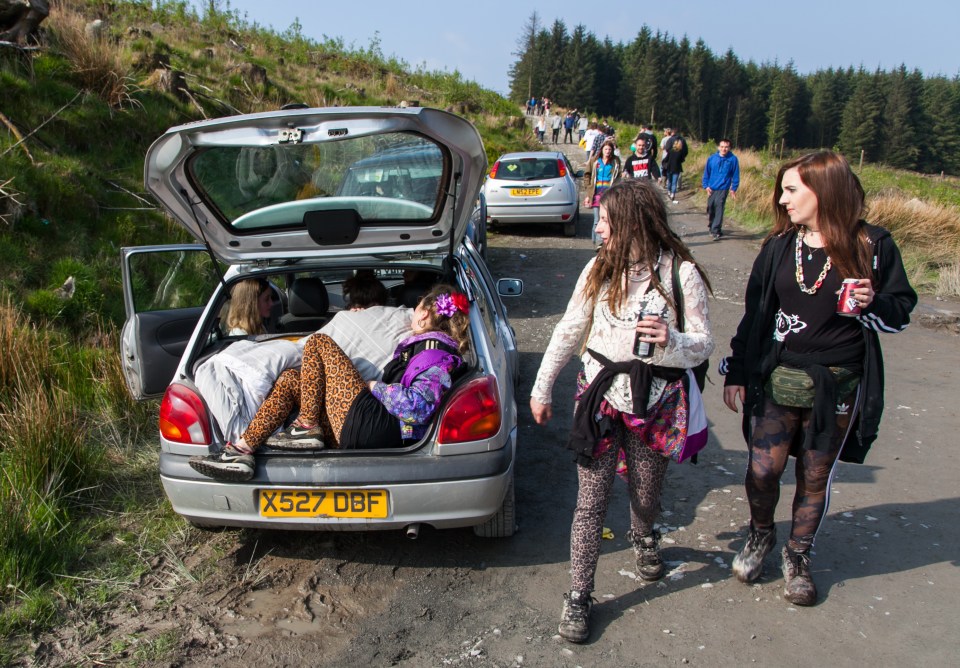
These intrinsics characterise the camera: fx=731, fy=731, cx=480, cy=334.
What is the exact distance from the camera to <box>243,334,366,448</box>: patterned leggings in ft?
11.1

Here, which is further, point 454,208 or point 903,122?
point 903,122

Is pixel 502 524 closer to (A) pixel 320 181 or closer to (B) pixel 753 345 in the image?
(B) pixel 753 345

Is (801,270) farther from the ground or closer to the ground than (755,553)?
farther from the ground

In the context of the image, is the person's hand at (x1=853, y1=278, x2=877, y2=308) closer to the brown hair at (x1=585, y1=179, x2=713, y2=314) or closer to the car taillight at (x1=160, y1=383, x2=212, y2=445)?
the brown hair at (x1=585, y1=179, x2=713, y2=314)

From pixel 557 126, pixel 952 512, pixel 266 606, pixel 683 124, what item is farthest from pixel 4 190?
pixel 683 124

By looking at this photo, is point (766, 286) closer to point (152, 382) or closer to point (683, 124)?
point (152, 382)

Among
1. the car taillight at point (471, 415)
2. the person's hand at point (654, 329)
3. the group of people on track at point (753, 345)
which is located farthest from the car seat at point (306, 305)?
the person's hand at point (654, 329)

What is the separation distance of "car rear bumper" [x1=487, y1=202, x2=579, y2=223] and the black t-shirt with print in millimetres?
10787

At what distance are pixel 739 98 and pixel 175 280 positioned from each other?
107234 mm

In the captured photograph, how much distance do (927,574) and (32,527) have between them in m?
4.24

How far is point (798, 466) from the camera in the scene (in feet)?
10.4

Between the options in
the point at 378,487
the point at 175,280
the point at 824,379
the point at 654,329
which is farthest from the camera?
the point at 175,280

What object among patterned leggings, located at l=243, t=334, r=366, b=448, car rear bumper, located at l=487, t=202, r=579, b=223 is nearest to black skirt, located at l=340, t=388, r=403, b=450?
patterned leggings, located at l=243, t=334, r=366, b=448

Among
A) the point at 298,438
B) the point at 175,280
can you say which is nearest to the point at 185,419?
the point at 298,438
